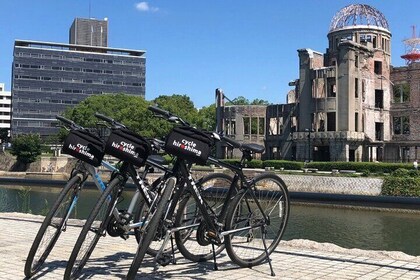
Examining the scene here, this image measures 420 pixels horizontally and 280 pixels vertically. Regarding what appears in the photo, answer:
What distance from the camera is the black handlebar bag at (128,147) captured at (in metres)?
4.87

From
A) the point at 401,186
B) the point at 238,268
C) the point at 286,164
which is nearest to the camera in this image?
the point at 238,268

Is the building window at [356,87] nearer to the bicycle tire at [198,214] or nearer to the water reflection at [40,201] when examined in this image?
the water reflection at [40,201]

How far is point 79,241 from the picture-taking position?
459cm

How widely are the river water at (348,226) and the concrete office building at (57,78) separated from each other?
89.9 metres

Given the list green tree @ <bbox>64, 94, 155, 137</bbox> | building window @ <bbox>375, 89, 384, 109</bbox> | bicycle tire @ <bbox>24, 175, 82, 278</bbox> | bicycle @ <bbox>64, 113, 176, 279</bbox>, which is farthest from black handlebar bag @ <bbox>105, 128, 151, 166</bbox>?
green tree @ <bbox>64, 94, 155, 137</bbox>

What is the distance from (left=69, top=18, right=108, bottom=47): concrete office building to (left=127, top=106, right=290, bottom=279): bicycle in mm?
151833

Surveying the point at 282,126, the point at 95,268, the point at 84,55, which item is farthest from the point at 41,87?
the point at 95,268

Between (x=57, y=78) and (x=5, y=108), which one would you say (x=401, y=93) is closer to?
(x=57, y=78)

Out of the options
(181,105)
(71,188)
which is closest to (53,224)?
(71,188)

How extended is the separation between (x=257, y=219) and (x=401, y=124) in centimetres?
5056

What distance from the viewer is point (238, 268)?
5.77m

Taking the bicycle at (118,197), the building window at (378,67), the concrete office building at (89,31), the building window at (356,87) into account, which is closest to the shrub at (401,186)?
the building window at (356,87)

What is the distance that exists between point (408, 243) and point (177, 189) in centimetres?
1331

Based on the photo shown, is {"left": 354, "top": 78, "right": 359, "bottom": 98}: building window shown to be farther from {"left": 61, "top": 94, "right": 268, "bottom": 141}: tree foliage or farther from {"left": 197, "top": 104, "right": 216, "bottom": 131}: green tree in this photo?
{"left": 197, "top": 104, "right": 216, "bottom": 131}: green tree
